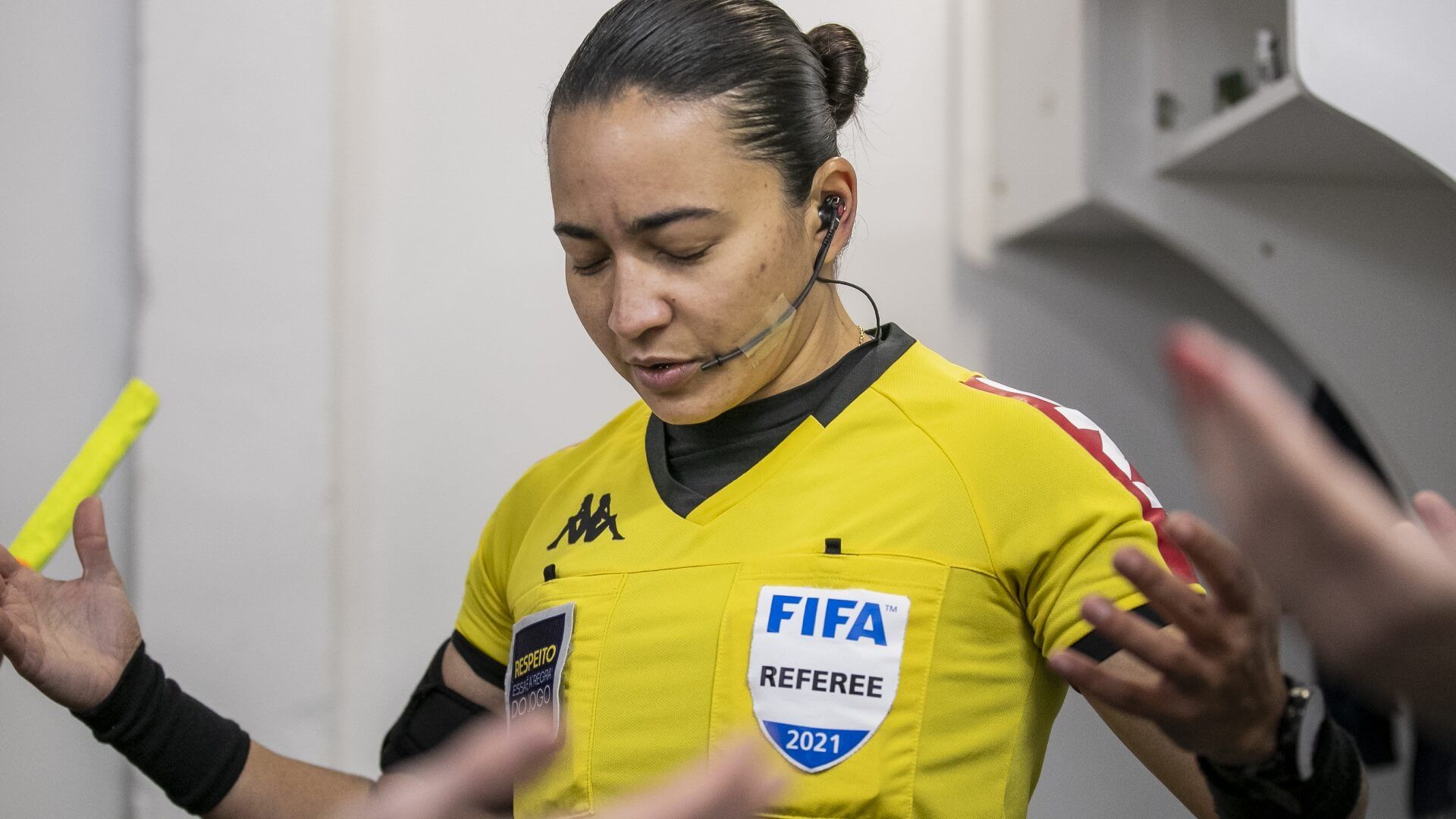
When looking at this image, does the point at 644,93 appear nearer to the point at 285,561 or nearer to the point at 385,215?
the point at 385,215

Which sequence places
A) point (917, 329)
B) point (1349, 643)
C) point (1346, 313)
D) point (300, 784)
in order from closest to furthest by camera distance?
point (1349, 643), point (300, 784), point (1346, 313), point (917, 329)

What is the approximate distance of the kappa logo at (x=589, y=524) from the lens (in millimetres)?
1052

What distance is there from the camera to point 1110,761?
1.51 m

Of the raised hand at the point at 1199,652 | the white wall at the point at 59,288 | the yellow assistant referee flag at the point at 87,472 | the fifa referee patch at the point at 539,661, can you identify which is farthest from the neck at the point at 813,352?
the white wall at the point at 59,288

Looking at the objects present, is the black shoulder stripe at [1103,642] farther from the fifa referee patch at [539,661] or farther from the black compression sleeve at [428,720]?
the black compression sleeve at [428,720]

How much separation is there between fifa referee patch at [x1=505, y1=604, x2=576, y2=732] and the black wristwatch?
49 centimetres

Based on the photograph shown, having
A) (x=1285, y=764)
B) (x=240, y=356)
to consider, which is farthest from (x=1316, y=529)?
(x=240, y=356)

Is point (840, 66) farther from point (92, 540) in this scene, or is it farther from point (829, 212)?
point (92, 540)

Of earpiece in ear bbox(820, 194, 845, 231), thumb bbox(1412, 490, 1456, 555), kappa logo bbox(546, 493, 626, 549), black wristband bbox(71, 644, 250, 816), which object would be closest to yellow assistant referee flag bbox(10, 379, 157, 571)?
black wristband bbox(71, 644, 250, 816)

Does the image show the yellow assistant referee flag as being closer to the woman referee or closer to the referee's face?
the woman referee

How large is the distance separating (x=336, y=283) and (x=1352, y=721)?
124cm

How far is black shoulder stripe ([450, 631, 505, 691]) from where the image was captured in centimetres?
116

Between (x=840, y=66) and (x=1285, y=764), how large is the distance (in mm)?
637

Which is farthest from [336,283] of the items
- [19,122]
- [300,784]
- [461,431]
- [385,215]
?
[300,784]
